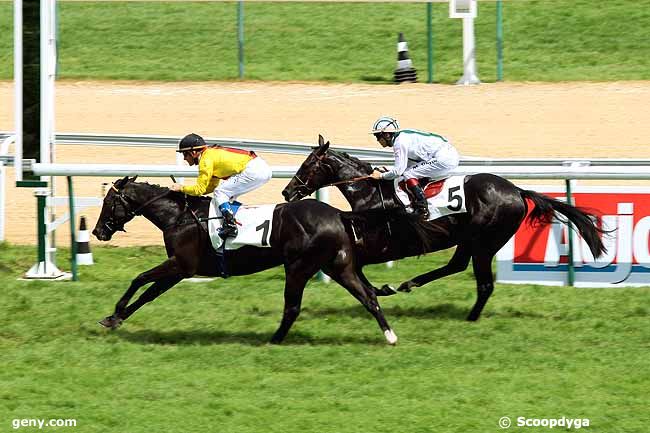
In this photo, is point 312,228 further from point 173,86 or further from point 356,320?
point 173,86

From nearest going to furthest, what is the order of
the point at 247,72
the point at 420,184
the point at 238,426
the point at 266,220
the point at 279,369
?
1. the point at 238,426
2. the point at 279,369
3. the point at 266,220
4. the point at 420,184
5. the point at 247,72

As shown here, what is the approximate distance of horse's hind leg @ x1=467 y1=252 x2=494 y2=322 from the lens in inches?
412

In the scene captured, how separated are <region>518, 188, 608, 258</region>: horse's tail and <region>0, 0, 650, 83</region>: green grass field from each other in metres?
12.9

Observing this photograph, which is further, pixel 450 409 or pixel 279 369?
pixel 279 369

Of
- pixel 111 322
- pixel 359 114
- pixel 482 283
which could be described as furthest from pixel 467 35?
pixel 111 322

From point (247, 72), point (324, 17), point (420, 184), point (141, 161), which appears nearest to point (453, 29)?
point (324, 17)

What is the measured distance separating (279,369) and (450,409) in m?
1.53

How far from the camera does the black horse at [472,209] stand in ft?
34.4

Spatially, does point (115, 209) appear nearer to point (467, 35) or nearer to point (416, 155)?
point (416, 155)

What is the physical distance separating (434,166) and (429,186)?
0.18 m

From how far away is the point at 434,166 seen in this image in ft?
35.0

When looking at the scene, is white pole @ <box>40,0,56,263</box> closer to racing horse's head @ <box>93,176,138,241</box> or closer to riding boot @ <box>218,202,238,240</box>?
racing horse's head @ <box>93,176,138,241</box>

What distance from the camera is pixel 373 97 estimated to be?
22188 mm

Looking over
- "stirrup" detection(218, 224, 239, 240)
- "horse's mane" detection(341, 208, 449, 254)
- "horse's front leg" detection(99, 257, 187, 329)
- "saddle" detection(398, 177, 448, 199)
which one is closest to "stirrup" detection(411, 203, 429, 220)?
"saddle" detection(398, 177, 448, 199)
